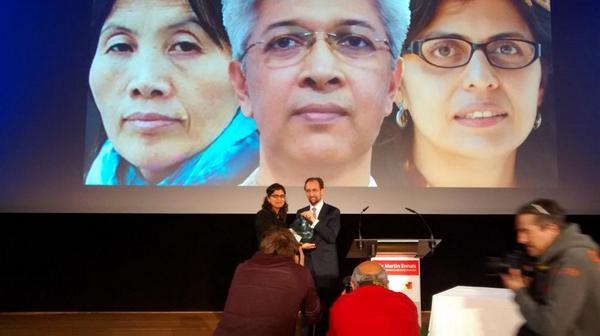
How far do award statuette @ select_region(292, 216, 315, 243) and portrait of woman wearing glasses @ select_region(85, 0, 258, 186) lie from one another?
1.61 meters

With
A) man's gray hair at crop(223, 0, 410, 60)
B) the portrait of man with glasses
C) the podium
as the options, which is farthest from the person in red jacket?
man's gray hair at crop(223, 0, 410, 60)

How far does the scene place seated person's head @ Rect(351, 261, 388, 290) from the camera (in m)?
1.96

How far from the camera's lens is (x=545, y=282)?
1.72 metres

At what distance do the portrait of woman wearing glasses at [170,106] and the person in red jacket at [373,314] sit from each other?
3119 millimetres

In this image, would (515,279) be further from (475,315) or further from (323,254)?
(323,254)

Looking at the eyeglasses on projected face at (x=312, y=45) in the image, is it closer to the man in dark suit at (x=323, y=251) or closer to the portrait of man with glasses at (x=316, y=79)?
the portrait of man with glasses at (x=316, y=79)

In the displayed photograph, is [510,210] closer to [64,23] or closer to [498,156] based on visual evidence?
[498,156]

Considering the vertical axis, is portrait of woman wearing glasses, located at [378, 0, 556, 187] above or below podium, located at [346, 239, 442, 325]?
above

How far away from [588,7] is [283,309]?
461cm

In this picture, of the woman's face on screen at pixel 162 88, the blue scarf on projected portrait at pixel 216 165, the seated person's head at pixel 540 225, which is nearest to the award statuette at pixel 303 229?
the blue scarf on projected portrait at pixel 216 165

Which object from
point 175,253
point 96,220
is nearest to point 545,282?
point 175,253

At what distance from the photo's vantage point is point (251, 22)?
194 inches

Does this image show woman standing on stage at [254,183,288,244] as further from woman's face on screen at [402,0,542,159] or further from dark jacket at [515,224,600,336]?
dark jacket at [515,224,600,336]

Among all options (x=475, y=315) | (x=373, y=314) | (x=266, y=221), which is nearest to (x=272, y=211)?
(x=266, y=221)
